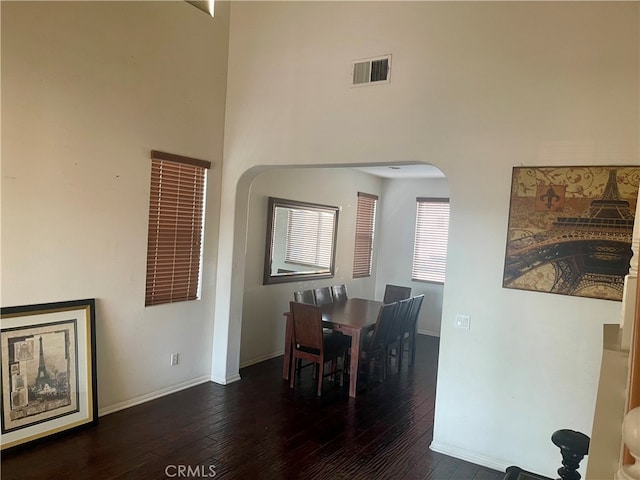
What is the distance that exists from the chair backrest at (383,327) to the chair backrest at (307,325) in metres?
0.66

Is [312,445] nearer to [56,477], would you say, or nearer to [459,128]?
[56,477]

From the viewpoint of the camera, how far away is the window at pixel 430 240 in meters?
7.67

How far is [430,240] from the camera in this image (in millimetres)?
7793

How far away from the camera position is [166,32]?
13.3 ft

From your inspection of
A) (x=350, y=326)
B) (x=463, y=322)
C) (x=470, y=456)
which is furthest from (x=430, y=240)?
(x=470, y=456)

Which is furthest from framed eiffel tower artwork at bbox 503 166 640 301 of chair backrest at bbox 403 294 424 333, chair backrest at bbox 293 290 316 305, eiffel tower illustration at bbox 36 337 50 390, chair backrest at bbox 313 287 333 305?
eiffel tower illustration at bbox 36 337 50 390

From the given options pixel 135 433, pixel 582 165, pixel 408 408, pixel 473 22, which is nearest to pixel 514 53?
pixel 473 22

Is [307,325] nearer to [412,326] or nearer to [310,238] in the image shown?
[412,326]

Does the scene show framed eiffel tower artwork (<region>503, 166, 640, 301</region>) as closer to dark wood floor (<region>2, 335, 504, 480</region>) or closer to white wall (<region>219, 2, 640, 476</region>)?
white wall (<region>219, 2, 640, 476</region>)

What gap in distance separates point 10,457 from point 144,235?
1889mm

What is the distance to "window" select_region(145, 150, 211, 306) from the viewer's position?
13.5 feet

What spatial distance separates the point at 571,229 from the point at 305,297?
3231 mm

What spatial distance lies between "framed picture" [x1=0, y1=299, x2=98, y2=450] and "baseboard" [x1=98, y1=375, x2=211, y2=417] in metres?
0.22

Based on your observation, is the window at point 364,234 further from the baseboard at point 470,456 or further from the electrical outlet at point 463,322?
the baseboard at point 470,456
